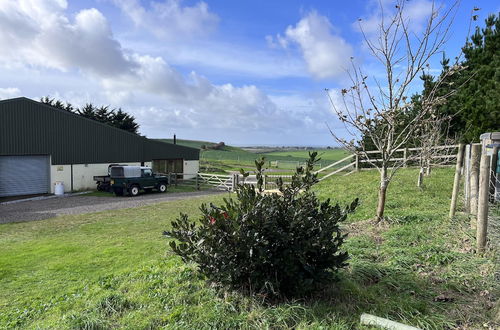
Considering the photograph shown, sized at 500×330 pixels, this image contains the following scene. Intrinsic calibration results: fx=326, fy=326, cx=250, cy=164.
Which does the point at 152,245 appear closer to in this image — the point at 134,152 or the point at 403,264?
the point at 403,264

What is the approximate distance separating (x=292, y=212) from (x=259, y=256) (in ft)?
1.94

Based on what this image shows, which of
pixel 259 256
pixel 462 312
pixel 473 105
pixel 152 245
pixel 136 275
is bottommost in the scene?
pixel 152 245

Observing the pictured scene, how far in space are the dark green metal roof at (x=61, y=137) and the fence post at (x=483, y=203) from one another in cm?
2310

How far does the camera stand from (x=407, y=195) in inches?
376

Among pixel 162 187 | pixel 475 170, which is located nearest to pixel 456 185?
→ pixel 475 170

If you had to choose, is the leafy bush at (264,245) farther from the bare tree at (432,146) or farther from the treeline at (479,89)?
the treeline at (479,89)

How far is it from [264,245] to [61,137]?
74.7ft

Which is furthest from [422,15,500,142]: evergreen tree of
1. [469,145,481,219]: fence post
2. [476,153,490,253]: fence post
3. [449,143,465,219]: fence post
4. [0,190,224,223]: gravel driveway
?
[0,190,224,223]: gravel driveway

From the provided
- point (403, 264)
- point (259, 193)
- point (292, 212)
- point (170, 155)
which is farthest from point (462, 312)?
point (170, 155)

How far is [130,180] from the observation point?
2080 cm

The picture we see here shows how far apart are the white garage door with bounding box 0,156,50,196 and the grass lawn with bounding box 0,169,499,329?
14.9 metres

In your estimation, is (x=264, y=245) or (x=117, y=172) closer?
(x=264, y=245)

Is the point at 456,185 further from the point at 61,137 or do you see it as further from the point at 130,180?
the point at 61,137

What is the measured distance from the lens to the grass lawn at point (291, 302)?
10.4 ft
